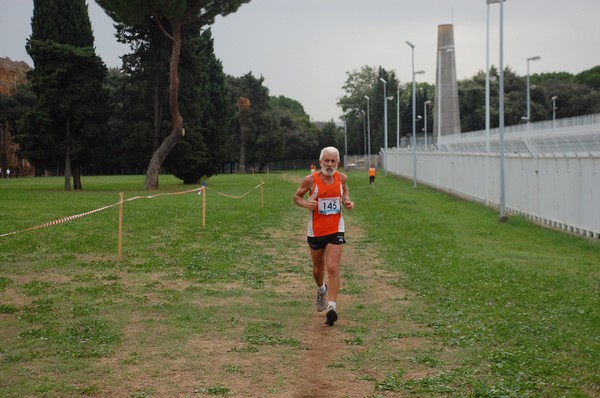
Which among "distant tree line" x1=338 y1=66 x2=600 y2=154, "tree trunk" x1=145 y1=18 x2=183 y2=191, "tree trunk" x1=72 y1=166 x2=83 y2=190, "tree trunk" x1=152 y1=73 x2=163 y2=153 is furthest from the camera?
"distant tree line" x1=338 y1=66 x2=600 y2=154

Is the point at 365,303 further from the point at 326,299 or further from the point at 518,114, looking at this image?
the point at 518,114

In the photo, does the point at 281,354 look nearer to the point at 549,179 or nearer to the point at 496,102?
the point at 549,179

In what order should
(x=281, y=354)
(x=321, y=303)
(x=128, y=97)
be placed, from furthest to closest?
1. (x=128, y=97)
2. (x=321, y=303)
3. (x=281, y=354)

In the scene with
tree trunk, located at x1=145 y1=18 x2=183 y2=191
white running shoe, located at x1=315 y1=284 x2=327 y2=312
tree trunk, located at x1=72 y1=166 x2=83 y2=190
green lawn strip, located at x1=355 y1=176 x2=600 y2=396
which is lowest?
green lawn strip, located at x1=355 y1=176 x2=600 y2=396

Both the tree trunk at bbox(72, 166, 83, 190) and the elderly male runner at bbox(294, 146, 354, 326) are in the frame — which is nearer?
the elderly male runner at bbox(294, 146, 354, 326)

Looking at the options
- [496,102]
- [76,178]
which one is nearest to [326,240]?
[76,178]

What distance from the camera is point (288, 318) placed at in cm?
970

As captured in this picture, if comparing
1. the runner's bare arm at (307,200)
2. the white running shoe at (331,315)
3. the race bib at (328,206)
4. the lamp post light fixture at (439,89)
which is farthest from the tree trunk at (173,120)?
the white running shoe at (331,315)

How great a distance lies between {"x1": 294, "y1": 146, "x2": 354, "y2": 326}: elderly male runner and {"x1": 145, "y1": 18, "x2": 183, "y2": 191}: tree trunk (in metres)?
38.2

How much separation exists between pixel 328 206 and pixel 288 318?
4.51ft

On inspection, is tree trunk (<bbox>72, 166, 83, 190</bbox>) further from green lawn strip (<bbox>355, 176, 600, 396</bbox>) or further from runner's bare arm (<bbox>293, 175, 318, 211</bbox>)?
runner's bare arm (<bbox>293, 175, 318, 211</bbox>)

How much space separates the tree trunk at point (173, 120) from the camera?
153 ft

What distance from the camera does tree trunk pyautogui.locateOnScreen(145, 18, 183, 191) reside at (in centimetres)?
4678

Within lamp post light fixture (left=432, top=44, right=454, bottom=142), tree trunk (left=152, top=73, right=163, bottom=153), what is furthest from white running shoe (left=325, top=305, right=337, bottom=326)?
lamp post light fixture (left=432, top=44, right=454, bottom=142)
